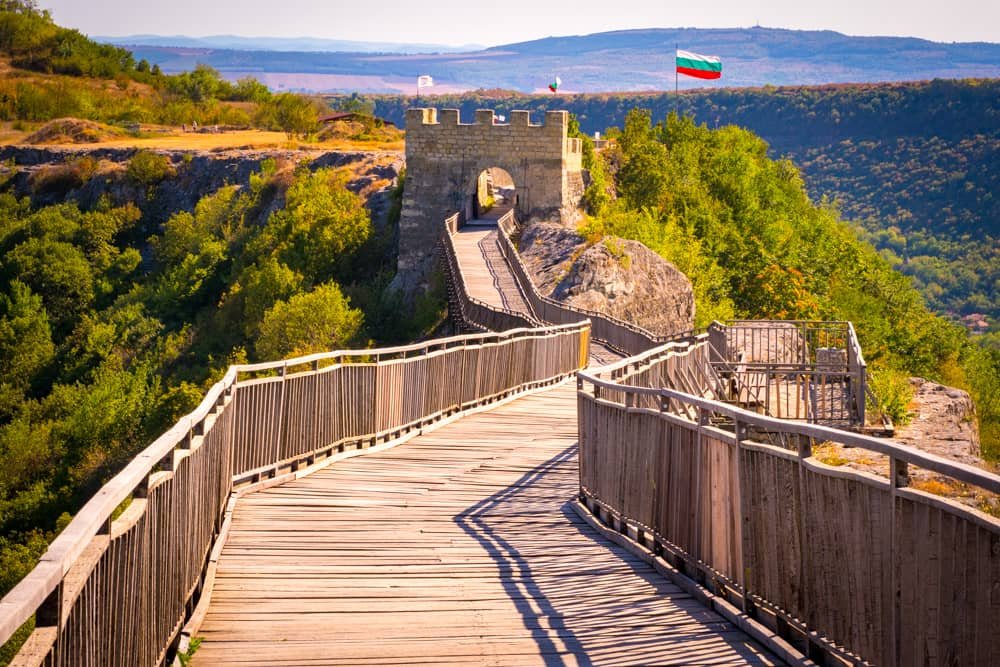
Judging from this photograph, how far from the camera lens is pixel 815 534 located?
7391 millimetres

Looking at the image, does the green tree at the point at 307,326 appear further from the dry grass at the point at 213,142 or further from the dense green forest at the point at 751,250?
the dry grass at the point at 213,142

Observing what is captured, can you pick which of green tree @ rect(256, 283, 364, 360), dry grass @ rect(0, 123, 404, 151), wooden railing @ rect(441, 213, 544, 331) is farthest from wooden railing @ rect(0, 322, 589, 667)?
dry grass @ rect(0, 123, 404, 151)

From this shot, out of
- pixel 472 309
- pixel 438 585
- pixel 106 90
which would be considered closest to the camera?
pixel 438 585

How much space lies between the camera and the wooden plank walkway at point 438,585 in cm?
772

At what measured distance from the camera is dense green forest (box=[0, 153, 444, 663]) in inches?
1903

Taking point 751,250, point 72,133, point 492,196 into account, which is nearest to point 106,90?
point 72,133

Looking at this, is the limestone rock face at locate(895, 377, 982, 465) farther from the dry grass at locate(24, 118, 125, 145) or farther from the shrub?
the dry grass at locate(24, 118, 125, 145)

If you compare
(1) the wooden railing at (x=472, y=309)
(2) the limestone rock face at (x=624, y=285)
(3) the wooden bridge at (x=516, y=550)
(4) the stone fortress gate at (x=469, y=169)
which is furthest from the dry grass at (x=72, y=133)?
(3) the wooden bridge at (x=516, y=550)

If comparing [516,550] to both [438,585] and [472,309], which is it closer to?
[438,585]

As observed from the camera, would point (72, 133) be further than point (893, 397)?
Yes

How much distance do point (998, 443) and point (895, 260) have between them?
95046 mm

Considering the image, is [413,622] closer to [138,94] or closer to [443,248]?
[443,248]

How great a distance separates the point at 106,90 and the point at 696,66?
2765 inches

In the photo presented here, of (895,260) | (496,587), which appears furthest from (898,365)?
(895,260)
